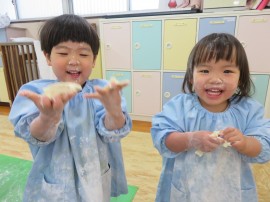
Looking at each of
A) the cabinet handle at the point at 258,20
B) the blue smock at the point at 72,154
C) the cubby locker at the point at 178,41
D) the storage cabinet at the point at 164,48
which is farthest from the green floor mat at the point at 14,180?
the cabinet handle at the point at 258,20

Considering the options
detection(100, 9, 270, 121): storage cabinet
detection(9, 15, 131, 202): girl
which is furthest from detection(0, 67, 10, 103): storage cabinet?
detection(9, 15, 131, 202): girl

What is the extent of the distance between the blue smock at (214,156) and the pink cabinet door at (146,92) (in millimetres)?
1624

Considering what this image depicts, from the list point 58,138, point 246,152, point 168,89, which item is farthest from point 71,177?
point 168,89

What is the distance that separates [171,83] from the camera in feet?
7.47

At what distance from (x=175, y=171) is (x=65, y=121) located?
1.35ft

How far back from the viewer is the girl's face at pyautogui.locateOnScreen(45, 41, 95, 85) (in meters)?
0.63

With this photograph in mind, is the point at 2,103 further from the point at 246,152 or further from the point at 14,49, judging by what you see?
the point at 246,152

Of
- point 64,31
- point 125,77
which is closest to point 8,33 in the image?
point 125,77

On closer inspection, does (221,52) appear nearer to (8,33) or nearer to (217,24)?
(217,24)

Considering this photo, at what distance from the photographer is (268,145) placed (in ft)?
2.14

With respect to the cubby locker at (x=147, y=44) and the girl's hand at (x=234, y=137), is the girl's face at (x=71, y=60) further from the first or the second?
the cubby locker at (x=147, y=44)

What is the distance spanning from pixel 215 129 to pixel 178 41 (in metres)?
1.60

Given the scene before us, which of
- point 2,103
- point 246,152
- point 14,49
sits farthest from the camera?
point 2,103

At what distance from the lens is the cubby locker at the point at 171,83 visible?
2.23 metres
